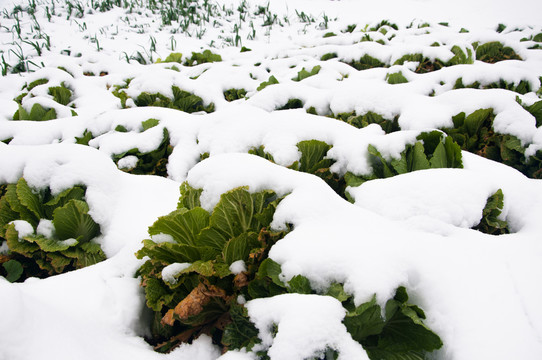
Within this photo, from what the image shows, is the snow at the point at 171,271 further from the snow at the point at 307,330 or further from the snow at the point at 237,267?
the snow at the point at 307,330

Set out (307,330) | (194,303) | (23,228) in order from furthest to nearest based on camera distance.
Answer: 1. (23,228)
2. (194,303)
3. (307,330)

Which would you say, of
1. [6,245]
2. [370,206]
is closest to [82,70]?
[6,245]

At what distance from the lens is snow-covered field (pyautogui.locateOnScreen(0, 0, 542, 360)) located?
2.92 feet

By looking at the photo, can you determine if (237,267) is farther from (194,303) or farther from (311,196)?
(311,196)

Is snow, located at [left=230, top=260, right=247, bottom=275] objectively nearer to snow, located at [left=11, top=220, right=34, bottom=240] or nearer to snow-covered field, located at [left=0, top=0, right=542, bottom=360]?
snow-covered field, located at [left=0, top=0, right=542, bottom=360]

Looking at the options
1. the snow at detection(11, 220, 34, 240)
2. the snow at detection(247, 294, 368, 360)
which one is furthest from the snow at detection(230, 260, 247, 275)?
the snow at detection(11, 220, 34, 240)

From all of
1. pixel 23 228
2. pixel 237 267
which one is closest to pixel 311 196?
pixel 237 267

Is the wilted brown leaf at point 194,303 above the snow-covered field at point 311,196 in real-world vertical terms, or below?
below

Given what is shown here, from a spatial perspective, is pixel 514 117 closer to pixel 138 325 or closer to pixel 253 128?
pixel 253 128

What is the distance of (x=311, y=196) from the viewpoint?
4.06 ft

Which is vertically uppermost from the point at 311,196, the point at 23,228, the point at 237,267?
the point at 311,196

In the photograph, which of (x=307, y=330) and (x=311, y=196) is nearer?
(x=307, y=330)

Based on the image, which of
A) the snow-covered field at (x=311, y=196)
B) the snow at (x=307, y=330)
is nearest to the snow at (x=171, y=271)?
the snow-covered field at (x=311, y=196)

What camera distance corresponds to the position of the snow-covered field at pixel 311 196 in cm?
89
